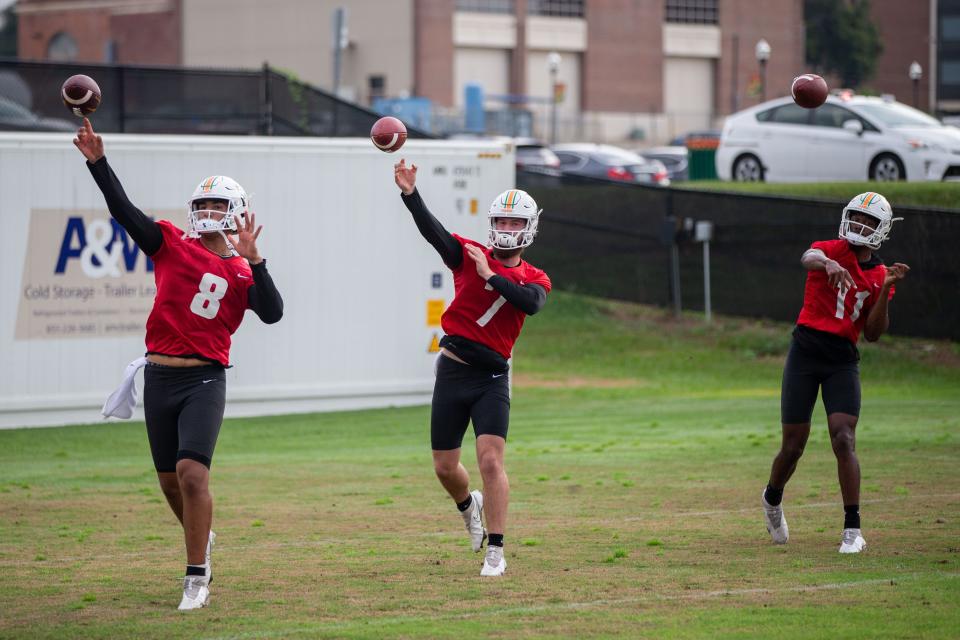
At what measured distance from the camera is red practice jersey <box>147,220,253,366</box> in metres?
8.11

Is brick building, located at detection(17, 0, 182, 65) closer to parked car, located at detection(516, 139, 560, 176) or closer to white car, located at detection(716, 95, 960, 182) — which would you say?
parked car, located at detection(516, 139, 560, 176)

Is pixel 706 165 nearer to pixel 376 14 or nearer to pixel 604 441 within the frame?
pixel 604 441

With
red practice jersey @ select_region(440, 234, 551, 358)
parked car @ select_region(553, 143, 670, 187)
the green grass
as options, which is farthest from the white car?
red practice jersey @ select_region(440, 234, 551, 358)

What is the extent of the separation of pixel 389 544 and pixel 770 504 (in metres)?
2.52

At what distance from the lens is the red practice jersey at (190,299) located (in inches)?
319

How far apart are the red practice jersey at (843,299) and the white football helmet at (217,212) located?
3682mm

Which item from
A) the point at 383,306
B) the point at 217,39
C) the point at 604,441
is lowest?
the point at 604,441

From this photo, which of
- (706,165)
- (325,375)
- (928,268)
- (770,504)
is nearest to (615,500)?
(770,504)

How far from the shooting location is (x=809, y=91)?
36.1ft

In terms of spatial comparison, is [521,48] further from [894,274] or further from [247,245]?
[247,245]

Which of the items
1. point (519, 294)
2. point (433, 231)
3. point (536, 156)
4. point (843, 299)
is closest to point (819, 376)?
point (843, 299)

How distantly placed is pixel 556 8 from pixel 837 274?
6465cm

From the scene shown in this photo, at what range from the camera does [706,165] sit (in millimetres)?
32500

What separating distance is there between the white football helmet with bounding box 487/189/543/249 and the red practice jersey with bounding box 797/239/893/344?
1889mm
